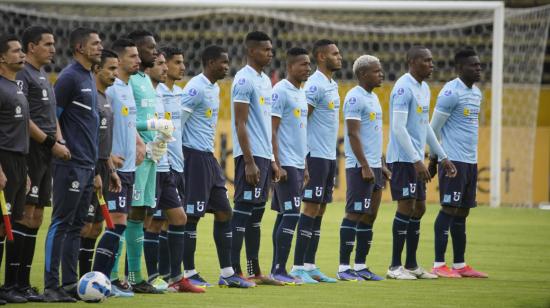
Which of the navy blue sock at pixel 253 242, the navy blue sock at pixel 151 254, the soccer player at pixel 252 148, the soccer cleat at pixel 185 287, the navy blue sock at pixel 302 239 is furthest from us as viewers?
the navy blue sock at pixel 302 239

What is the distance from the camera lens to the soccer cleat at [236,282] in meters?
10.9

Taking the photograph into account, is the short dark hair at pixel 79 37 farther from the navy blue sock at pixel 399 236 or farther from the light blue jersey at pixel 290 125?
the navy blue sock at pixel 399 236

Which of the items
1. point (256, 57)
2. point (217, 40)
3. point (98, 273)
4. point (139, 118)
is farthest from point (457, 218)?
point (217, 40)

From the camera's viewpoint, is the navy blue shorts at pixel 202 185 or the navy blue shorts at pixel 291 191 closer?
the navy blue shorts at pixel 202 185

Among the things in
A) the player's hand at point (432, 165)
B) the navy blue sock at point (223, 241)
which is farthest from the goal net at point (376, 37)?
the navy blue sock at point (223, 241)

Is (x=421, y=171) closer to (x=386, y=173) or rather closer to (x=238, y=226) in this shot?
(x=386, y=173)

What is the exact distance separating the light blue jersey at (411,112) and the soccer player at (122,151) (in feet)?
11.7

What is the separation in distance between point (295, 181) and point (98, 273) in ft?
9.54

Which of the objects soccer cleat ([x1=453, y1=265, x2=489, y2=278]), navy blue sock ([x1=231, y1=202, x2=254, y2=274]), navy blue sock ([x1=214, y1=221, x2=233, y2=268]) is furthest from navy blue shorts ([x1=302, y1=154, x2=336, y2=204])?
soccer cleat ([x1=453, y1=265, x2=489, y2=278])

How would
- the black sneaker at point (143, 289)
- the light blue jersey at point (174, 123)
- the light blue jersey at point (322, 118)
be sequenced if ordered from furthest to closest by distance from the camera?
the light blue jersey at point (322, 118)
the light blue jersey at point (174, 123)
the black sneaker at point (143, 289)

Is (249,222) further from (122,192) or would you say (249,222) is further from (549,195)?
(549,195)

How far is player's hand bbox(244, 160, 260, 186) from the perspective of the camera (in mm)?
11000

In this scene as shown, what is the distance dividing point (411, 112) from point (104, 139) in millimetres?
4255

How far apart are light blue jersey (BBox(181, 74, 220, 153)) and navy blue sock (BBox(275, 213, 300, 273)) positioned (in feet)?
3.65
